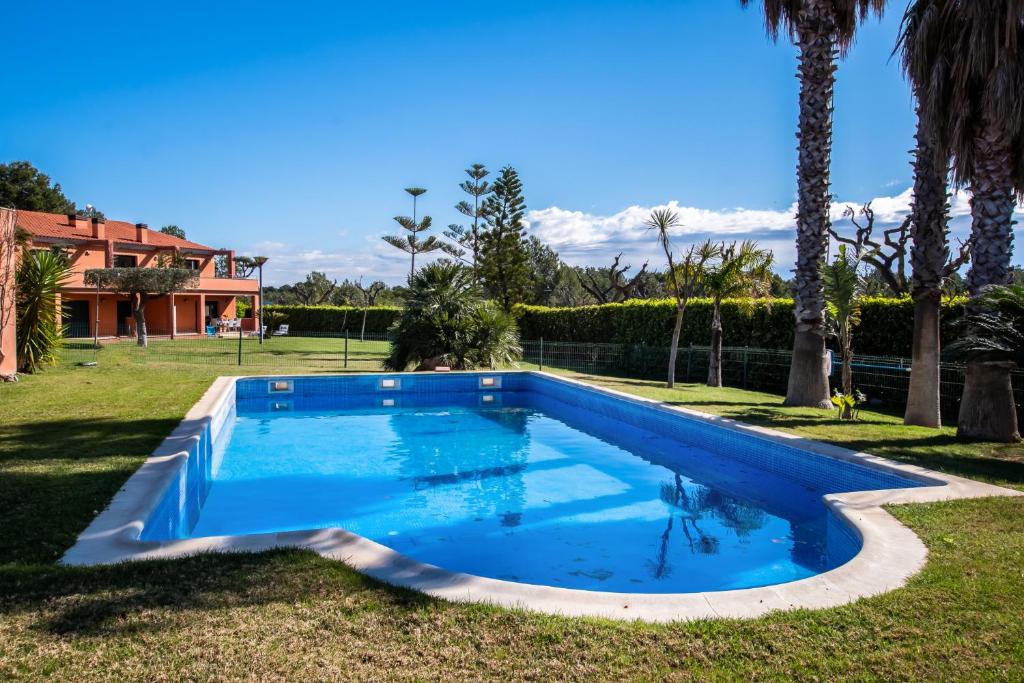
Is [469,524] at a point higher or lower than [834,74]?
lower

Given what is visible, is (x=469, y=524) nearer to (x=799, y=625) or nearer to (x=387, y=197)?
(x=799, y=625)

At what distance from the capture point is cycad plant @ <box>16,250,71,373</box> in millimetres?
12812

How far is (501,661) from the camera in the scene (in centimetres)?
269

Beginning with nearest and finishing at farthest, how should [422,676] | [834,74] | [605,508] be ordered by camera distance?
1. [422,676]
2. [605,508]
3. [834,74]

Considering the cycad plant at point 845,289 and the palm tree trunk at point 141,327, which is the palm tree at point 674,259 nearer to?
the cycad plant at point 845,289

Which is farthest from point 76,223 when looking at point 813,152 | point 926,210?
point 926,210

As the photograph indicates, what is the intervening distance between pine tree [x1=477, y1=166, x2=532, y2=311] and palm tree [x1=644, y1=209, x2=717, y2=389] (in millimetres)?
17144

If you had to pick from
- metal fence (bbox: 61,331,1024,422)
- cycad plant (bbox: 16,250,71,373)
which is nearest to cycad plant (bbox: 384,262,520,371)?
metal fence (bbox: 61,331,1024,422)

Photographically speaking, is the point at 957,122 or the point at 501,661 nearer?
the point at 501,661

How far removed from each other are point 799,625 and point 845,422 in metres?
7.02

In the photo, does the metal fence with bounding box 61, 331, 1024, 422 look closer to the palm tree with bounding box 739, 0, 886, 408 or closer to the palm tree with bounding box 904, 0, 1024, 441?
the palm tree with bounding box 739, 0, 886, 408

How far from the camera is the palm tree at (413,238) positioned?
36875 mm

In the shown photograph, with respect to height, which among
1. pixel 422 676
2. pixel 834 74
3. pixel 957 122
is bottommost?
pixel 422 676

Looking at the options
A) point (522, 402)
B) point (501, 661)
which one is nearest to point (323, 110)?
point (522, 402)
